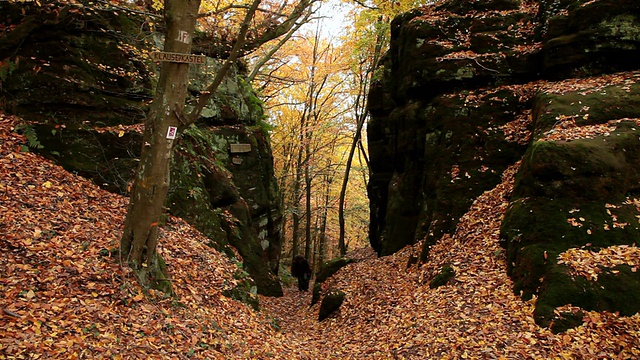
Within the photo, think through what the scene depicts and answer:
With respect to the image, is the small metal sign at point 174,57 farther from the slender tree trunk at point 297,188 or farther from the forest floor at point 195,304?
the slender tree trunk at point 297,188

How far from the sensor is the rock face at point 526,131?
6.79 meters

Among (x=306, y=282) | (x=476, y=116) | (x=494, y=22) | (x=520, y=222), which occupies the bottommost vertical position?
(x=306, y=282)

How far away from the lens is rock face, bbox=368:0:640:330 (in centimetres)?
679

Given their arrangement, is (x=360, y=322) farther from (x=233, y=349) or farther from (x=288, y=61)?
(x=288, y=61)

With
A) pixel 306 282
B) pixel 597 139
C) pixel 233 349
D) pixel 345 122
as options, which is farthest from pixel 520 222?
pixel 345 122

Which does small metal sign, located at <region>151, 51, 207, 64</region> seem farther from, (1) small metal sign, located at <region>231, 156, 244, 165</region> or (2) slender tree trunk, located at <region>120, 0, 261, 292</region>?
(1) small metal sign, located at <region>231, 156, 244, 165</region>

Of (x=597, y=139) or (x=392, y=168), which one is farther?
(x=392, y=168)

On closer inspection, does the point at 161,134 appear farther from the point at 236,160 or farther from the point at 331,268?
the point at 236,160

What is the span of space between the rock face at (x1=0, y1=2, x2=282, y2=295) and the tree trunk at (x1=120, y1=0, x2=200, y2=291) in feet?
5.80

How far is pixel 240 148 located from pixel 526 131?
1078 centimetres

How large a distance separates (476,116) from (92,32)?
11744 mm

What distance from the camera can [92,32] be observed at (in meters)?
10.4

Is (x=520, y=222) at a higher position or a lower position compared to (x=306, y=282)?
higher

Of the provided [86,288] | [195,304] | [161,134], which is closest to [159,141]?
[161,134]
